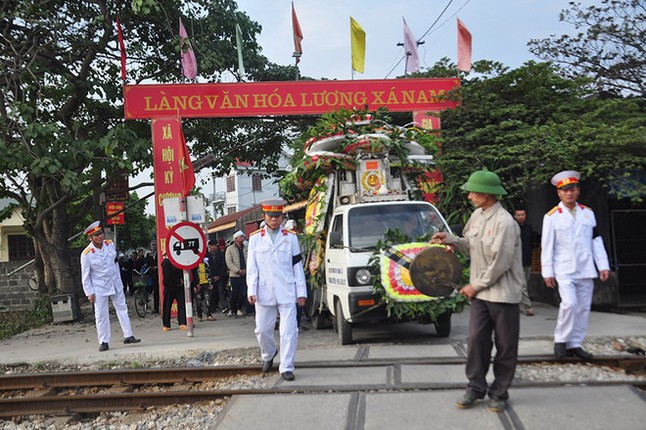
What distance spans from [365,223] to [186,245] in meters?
3.30

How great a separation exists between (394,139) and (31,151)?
7.38 metres

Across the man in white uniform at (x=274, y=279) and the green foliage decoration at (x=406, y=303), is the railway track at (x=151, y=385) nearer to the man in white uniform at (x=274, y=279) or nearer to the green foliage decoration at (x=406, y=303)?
the man in white uniform at (x=274, y=279)

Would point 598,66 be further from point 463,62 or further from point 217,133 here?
point 217,133

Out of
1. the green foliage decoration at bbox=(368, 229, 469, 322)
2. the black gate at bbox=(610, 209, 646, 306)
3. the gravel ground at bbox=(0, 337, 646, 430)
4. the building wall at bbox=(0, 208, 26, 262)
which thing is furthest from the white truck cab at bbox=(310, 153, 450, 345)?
the building wall at bbox=(0, 208, 26, 262)

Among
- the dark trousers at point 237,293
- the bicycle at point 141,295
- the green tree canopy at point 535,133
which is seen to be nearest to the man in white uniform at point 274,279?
the green tree canopy at point 535,133

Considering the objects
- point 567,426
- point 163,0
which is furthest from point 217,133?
point 567,426

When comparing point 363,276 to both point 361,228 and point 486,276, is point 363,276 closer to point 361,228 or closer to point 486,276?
point 361,228

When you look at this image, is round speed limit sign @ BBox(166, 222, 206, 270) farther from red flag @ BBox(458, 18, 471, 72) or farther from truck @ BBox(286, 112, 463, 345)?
red flag @ BBox(458, 18, 471, 72)

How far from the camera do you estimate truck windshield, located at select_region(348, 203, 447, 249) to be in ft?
28.9

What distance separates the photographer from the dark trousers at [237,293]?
44.2 ft

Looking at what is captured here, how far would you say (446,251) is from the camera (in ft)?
18.9

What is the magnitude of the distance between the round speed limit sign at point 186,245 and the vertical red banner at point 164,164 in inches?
154

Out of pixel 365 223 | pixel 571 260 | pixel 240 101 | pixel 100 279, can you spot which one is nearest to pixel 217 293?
pixel 240 101

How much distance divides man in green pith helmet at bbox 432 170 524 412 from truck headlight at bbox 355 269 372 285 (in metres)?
3.28
